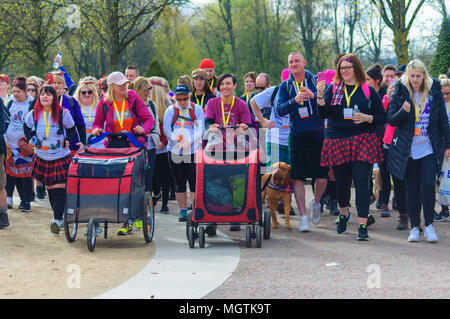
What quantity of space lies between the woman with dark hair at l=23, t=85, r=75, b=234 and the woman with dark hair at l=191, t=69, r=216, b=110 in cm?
211

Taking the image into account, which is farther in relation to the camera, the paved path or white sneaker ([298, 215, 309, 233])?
white sneaker ([298, 215, 309, 233])

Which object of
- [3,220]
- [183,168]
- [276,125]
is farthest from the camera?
[276,125]

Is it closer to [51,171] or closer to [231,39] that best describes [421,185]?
[51,171]

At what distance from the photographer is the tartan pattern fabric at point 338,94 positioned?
867 cm

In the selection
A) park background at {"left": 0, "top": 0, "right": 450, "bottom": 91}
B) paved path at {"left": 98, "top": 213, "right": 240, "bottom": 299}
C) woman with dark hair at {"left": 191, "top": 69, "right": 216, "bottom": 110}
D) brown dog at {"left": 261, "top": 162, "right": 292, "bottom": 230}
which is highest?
park background at {"left": 0, "top": 0, "right": 450, "bottom": 91}

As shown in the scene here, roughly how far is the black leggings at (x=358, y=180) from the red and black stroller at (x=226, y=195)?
1337 millimetres

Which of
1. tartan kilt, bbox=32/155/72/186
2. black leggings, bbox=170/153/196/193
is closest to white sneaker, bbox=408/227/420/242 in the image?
black leggings, bbox=170/153/196/193

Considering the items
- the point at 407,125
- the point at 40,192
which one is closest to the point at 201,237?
the point at 407,125

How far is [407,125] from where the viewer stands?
27.6 ft

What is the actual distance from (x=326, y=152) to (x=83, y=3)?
1666cm

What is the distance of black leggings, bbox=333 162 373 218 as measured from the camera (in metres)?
8.66

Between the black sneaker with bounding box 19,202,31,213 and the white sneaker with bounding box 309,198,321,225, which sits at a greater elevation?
the white sneaker with bounding box 309,198,321,225

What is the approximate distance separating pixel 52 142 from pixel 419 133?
14.9ft

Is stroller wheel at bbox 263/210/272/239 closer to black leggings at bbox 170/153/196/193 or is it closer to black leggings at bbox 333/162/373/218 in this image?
black leggings at bbox 333/162/373/218
